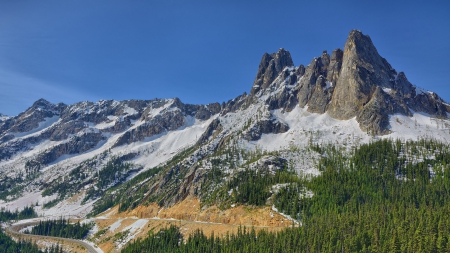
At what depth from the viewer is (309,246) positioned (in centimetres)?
10019

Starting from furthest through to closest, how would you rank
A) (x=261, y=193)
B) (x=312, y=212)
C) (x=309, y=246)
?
(x=261, y=193) < (x=312, y=212) < (x=309, y=246)

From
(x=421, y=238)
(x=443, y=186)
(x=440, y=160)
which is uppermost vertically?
(x=440, y=160)

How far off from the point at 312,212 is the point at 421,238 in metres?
50.0

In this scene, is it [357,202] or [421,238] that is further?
[357,202]

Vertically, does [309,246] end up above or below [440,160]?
below

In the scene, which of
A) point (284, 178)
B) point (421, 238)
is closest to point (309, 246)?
point (421, 238)

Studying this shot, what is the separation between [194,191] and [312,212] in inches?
2917

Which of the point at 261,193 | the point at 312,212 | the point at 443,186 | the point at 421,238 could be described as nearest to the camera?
the point at 421,238

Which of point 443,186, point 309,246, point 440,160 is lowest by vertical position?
point 309,246

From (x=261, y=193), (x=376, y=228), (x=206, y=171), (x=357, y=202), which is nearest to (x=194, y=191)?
(x=206, y=171)

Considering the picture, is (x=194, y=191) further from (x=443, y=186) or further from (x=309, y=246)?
(x=443, y=186)

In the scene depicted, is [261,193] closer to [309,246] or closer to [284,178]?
[284,178]

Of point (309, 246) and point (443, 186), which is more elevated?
point (443, 186)

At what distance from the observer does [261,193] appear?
509 feet
